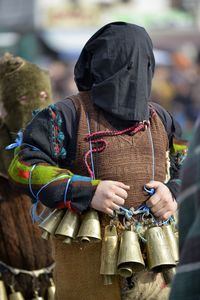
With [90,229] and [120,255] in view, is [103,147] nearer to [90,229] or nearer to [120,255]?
[90,229]

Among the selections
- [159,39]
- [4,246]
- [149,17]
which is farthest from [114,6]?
[4,246]

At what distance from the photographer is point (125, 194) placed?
3.52m

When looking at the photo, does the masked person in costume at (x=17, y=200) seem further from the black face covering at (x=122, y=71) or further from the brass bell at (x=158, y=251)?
the brass bell at (x=158, y=251)

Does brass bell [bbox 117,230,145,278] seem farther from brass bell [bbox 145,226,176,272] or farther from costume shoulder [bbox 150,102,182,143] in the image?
costume shoulder [bbox 150,102,182,143]

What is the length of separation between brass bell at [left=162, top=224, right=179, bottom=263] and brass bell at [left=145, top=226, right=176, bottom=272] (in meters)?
0.03

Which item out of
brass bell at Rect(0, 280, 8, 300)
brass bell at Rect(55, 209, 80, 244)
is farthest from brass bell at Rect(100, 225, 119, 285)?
brass bell at Rect(0, 280, 8, 300)

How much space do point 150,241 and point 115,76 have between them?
719 millimetres

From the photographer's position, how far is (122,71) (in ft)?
11.9

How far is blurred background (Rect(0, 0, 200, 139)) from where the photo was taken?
1655 centimetres

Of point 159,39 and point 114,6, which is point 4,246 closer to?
point 159,39

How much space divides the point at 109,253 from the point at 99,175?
13.6 inches

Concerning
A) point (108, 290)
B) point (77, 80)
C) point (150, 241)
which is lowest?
point (108, 290)

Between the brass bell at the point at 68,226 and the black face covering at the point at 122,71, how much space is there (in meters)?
0.47

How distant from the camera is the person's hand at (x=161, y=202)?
11.8 ft
